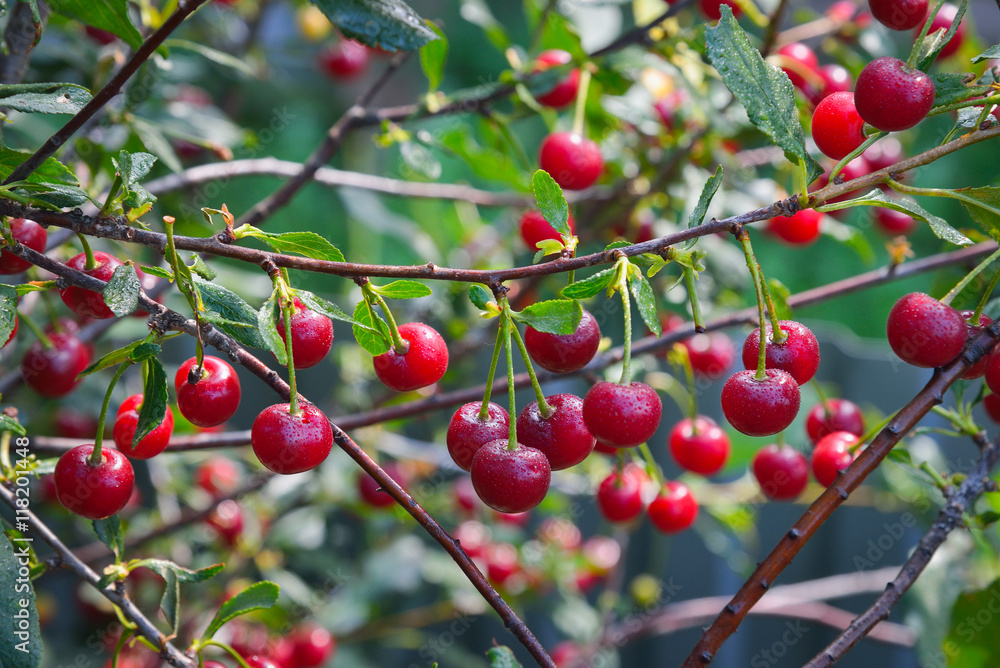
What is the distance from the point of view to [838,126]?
1.77 feet

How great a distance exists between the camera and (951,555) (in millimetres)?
1140

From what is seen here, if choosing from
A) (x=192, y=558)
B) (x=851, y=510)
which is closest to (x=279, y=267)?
(x=192, y=558)

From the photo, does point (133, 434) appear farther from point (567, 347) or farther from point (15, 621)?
point (567, 347)

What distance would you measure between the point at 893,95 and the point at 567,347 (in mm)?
267

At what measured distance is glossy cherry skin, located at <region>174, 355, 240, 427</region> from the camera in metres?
0.53

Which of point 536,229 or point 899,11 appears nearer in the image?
point 899,11

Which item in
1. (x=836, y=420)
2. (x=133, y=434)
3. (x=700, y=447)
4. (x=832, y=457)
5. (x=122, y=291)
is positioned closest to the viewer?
(x=122, y=291)

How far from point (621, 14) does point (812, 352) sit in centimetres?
118

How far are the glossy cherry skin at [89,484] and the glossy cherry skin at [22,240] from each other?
0.46ft

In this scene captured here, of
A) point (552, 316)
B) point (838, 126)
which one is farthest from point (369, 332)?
point (838, 126)

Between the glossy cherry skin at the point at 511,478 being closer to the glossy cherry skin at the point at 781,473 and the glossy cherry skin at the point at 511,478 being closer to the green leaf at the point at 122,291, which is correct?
the green leaf at the point at 122,291

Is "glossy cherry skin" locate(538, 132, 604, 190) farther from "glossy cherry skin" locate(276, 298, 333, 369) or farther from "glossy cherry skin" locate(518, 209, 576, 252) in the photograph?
"glossy cherry skin" locate(276, 298, 333, 369)

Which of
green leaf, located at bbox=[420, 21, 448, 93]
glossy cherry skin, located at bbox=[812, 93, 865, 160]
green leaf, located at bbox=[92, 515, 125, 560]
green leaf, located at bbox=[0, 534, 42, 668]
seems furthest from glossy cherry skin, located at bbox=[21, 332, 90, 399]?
glossy cherry skin, located at bbox=[812, 93, 865, 160]

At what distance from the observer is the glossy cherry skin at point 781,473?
85 centimetres
